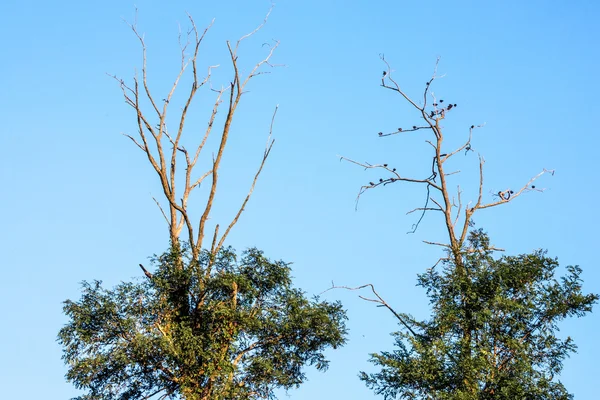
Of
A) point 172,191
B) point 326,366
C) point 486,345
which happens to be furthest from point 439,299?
point 172,191

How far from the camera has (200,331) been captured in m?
21.8

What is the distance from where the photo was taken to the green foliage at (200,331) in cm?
2134

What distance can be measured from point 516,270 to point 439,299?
179 centimetres

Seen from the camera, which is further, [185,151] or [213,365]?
[185,151]

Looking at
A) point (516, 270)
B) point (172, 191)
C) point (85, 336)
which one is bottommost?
point (516, 270)

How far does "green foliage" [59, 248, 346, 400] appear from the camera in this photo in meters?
21.3

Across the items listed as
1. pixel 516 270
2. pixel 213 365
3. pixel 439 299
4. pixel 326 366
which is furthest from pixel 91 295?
pixel 516 270

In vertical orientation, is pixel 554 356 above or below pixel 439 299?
below

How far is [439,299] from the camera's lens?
21.0 metres

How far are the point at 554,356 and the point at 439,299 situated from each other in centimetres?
272

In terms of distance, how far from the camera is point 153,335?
21281mm

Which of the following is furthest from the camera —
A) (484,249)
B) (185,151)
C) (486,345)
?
(185,151)

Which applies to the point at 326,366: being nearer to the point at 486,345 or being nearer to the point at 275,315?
the point at 275,315

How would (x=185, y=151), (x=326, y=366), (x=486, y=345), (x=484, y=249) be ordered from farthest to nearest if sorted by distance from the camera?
(x=185, y=151)
(x=326, y=366)
(x=484, y=249)
(x=486, y=345)
